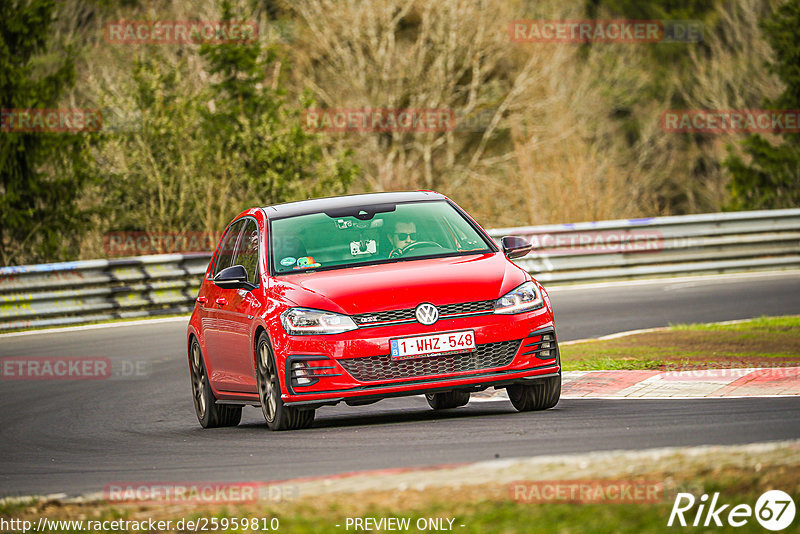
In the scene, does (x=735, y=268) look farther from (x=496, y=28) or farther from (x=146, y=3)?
(x=146, y=3)

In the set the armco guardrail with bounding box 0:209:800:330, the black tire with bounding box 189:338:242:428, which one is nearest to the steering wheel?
the black tire with bounding box 189:338:242:428

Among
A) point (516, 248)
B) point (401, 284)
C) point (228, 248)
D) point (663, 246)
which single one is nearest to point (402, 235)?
point (516, 248)

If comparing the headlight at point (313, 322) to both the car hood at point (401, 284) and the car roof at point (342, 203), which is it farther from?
the car roof at point (342, 203)

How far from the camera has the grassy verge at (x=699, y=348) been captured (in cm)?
1196

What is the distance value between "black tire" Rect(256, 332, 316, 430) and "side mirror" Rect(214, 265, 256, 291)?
0.57 meters

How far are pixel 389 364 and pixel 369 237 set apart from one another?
4.93 ft

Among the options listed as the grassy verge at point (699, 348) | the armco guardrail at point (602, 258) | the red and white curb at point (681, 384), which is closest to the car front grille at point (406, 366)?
the red and white curb at point (681, 384)

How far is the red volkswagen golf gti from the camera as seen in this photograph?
902 centimetres

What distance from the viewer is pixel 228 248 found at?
38.0 ft

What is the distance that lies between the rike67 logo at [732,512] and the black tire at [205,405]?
6.28 metres

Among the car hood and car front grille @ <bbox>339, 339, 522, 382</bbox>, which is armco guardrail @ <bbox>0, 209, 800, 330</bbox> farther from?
car front grille @ <bbox>339, 339, 522, 382</bbox>

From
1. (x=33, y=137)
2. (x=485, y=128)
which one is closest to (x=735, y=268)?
(x=33, y=137)

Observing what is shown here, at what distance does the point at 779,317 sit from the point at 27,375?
8.83 metres

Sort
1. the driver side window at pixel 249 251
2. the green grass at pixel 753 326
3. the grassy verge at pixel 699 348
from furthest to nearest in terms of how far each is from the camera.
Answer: the green grass at pixel 753 326, the grassy verge at pixel 699 348, the driver side window at pixel 249 251
